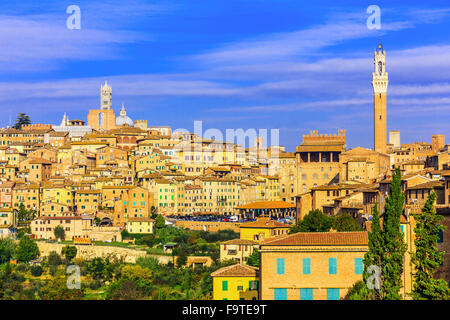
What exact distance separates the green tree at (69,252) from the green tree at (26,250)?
6.21ft

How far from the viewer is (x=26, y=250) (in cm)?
5047

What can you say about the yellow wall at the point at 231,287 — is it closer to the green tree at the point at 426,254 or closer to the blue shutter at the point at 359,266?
the blue shutter at the point at 359,266

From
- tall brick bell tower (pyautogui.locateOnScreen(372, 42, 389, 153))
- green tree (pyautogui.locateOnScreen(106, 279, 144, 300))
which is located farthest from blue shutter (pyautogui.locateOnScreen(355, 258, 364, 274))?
tall brick bell tower (pyautogui.locateOnScreen(372, 42, 389, 153))

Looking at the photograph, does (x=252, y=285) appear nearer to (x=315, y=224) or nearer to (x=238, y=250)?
(x=315, y=224)

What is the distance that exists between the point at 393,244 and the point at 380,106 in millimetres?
52858

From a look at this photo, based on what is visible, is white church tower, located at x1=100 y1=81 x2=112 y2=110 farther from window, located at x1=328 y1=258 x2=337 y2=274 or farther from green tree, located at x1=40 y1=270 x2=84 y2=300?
window, located at x1=328 y1=258 x2=337 y2=274

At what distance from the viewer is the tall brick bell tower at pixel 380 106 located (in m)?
71.8

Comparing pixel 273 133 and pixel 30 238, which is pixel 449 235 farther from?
pixel 273 133

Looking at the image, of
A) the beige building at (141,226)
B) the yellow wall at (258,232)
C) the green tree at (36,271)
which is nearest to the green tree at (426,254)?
the yellow wall at (258,232)

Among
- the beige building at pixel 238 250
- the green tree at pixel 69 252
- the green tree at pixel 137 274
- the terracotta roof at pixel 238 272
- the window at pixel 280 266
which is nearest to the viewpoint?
the window at pixel 280 266

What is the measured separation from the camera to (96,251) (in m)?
50.7

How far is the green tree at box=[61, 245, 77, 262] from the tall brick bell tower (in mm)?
32481
